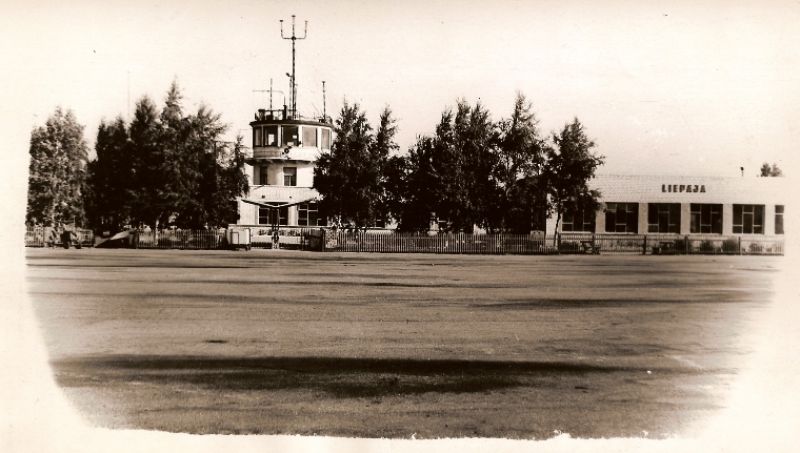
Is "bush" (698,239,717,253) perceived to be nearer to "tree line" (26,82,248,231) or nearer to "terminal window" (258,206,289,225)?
"tree line" (26,82,248,231)

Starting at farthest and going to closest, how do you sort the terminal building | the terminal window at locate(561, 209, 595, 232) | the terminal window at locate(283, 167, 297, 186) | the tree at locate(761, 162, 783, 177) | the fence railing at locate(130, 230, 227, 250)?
the terminal window at locate(283, 167, 297, 186) < the terminal window at locate(561, 209, 595, 232) < the fence railing at locate(130, 230, 227, 250) < the terminal building < the tree at locate(761, 162, 783, 177)

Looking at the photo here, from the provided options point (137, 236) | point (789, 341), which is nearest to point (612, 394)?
point (789, 341)

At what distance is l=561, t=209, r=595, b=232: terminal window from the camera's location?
9.29 meters

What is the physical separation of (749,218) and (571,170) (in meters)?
2.12

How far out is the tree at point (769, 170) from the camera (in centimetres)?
572

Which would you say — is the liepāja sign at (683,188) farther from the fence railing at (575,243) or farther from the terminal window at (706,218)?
the fence railing at (575,243)

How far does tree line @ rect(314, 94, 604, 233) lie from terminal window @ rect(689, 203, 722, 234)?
4.71ft

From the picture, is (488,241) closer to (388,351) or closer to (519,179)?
(519,179)

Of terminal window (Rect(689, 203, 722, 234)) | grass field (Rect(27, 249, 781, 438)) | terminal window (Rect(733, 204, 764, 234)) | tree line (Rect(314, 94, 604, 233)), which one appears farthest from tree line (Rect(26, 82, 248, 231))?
terminal window (Rect(689, 203, 722, 234))

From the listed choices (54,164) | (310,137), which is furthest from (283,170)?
(54,164)

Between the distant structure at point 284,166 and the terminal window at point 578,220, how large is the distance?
3.75m

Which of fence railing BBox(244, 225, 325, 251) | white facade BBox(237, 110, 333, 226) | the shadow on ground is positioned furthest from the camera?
fence railing BBox(244, 225, 325, 251)

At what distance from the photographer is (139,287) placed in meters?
8.38

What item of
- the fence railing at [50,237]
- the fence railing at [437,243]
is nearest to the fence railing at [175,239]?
the fence railing at [50,237]
